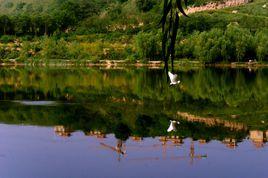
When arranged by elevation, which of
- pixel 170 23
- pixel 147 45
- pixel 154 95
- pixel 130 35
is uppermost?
pixel 170 23

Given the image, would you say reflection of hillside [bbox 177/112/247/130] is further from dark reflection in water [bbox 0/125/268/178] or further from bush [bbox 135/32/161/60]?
bush [bbox 135/32/161/60]

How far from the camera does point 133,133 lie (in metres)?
14.3

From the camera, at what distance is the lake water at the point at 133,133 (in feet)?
34.2

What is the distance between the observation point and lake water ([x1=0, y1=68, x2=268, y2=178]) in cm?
1044

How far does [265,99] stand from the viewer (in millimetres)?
21953

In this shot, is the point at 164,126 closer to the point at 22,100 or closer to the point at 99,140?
the point at 99,140

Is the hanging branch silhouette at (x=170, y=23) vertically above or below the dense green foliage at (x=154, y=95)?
above

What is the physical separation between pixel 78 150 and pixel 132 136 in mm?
2036

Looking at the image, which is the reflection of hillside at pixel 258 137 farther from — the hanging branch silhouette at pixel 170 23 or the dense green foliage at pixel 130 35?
the dense green foliage at pixel 130 35

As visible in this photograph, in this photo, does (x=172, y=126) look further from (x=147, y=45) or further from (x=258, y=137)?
(x=147, y=45)

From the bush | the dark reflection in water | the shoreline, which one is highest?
the bush

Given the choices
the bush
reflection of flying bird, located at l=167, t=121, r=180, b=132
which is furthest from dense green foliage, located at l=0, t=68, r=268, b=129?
the bush

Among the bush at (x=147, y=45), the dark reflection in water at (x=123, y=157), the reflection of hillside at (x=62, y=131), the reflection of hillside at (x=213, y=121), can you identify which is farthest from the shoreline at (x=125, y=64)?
the dark reflection in water at (x=123, y=157)

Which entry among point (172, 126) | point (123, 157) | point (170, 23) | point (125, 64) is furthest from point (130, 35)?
point (170, 23)
